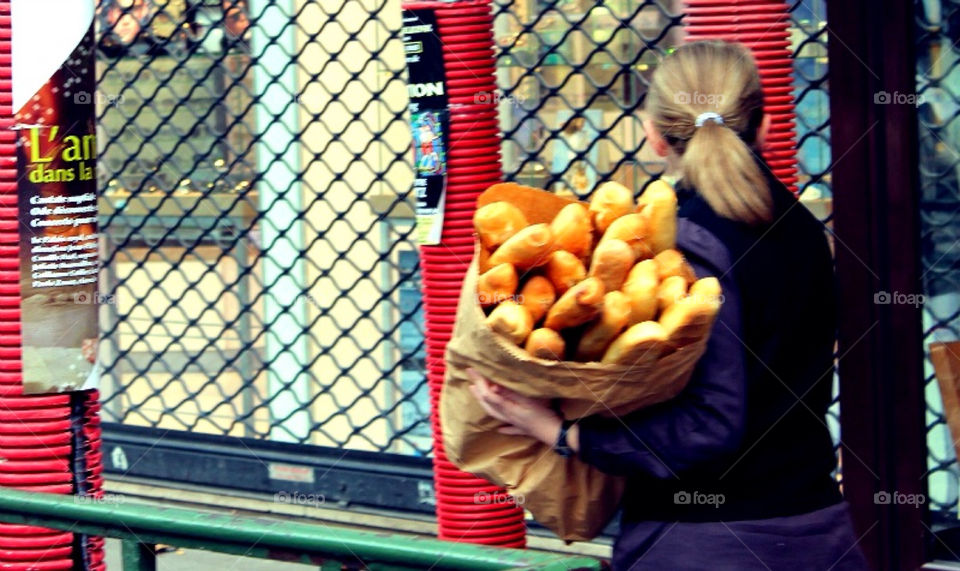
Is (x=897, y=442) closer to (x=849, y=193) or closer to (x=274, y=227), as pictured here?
(x=849, y=193)

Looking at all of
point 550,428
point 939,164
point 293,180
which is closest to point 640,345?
point 550,428

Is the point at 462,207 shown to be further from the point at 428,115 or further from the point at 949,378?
the point at 949,378

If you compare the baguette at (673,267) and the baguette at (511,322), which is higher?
the baguette at (673,267)

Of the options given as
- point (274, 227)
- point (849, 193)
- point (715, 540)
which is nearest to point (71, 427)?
point (715, 540)

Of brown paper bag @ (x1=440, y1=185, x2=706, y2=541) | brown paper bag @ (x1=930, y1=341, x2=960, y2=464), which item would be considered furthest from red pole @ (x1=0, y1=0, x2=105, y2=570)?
brown paper bag @ (x1=930, y1=341, x2=960, y2=464)

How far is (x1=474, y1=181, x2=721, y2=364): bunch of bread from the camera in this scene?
7.70 ft

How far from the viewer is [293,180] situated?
5.45 metres

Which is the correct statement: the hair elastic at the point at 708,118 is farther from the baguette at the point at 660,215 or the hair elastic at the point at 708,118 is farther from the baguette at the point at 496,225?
the baguette at the point at 496,225

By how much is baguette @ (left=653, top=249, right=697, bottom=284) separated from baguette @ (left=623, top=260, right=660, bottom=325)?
0.02 metres

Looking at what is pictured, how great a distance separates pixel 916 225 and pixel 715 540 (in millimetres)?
1693

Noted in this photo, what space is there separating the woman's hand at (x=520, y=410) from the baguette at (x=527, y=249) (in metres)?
0.21

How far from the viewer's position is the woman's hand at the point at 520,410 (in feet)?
8.25

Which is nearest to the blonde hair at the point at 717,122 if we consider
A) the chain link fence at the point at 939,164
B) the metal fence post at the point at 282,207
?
the chain link fence at the point at 939,164

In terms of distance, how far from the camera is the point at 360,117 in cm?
522
